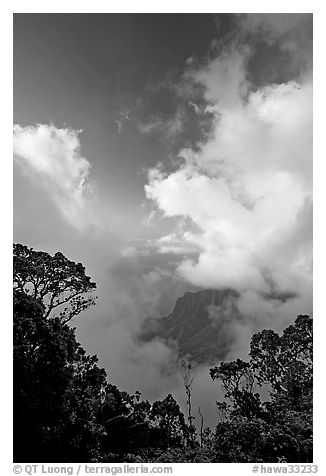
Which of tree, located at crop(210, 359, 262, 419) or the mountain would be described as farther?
the mountain

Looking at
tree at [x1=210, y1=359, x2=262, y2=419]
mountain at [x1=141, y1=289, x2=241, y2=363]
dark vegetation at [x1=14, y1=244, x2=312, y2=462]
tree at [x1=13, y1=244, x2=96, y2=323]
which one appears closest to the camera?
dark vegetation at [x1=14, y1=244, x2=312, y2=462]

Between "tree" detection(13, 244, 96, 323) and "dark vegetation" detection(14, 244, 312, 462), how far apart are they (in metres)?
0.02

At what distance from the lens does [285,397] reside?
8.30 m

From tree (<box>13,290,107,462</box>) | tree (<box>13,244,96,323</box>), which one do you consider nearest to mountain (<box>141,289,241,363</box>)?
tree (<box>13,244,96,323</box>)

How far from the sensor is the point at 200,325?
15523 mm

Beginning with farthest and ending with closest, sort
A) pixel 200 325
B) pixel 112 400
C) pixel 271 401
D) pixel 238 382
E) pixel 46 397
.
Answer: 1. pixel 200 325
2. pixel 238 382
3. pixel 271 401
4. pixel 112 400
5. pixel 46 397

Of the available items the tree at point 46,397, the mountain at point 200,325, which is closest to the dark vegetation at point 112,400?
the tree at point 46,397

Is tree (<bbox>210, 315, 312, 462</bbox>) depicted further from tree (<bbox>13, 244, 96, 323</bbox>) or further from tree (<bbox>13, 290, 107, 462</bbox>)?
tree (<bbox>13, 244, 96, 323</bbox>)

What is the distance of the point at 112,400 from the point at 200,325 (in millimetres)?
7556

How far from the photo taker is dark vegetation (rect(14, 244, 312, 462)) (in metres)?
5.94

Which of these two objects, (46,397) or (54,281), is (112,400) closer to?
(46,397)

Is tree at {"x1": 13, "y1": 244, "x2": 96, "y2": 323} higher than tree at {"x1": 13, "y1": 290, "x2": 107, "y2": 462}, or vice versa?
tree at {"x1": 13, "y1": 244, "x2": 96, "y2": 323}

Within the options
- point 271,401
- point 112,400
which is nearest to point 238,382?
point 271,401
